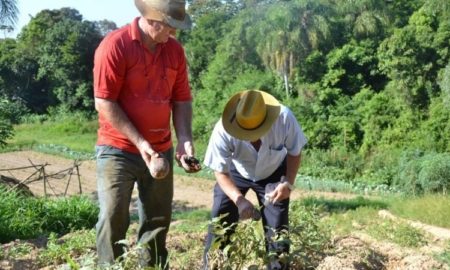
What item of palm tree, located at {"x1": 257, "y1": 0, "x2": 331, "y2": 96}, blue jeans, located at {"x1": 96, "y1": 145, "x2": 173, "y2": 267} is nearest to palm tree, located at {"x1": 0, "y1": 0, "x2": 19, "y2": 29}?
blue jeans, located at {"x1": 96, "y1": 145, "x2": 173, "y2": 267}

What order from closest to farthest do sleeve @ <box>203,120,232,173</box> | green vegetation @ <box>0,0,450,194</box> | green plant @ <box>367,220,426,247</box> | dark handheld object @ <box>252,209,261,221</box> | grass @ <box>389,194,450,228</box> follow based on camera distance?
dark handheld object @ <box>252,209,261,221</box>
sleeve @ <box>203,120,232,173</box>
green plant @ <box>367,220,426,247</box>
grass @ <box>389,194,450,228</box>
green vegetation @ <box>0,0,450,194</box>

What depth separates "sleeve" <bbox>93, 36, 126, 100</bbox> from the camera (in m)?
3.21

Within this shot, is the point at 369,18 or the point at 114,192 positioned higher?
the point at 369,18

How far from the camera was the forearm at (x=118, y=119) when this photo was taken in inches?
125

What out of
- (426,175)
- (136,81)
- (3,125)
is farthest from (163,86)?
(426,175)

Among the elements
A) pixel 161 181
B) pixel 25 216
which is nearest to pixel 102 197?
pixel 161 181

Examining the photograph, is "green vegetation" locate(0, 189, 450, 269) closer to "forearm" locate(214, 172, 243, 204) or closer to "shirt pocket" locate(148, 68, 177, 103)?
"forearm" locate(214, 172, 243, 204)

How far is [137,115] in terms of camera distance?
335 cm

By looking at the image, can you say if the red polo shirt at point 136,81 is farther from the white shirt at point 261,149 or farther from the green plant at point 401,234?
the green plant at point 401,234

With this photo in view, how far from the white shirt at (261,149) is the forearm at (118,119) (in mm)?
668

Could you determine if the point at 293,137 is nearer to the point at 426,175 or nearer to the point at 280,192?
the point at 280,192

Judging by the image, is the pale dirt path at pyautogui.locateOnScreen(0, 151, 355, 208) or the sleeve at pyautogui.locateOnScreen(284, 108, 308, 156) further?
the pale dirt path at pyautogui.locateOnScreen(0, 151, 355, 208)

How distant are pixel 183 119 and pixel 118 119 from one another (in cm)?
55

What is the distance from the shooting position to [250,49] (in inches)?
1100
